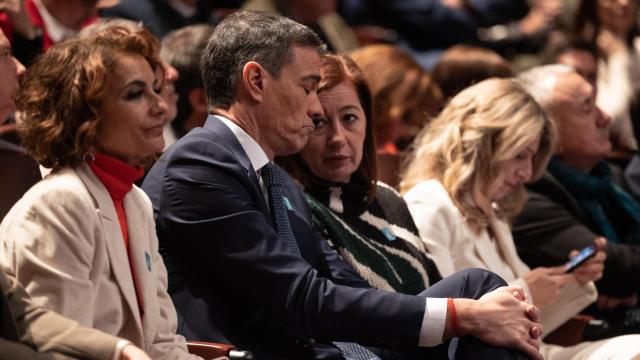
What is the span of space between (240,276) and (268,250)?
0.09 metres

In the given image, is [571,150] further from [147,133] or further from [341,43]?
[147,133]

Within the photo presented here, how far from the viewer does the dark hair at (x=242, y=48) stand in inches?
110

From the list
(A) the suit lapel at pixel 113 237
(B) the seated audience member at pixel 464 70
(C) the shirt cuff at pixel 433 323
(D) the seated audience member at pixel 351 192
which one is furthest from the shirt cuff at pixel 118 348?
(B) the seated audience member at pixel 464 70

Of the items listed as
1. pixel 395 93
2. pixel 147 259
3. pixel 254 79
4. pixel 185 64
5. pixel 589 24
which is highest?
pixel 254 79

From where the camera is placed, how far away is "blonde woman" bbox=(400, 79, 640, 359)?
3697 millimetres

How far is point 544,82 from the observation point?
14.9 feet

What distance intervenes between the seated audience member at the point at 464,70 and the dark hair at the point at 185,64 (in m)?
1.37

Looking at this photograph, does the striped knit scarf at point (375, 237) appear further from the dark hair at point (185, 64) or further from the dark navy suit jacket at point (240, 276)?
the dark hair at point (185, 64)

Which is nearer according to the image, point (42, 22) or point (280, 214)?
point (280, 214)

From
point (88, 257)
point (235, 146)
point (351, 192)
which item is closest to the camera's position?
point (88, 257)

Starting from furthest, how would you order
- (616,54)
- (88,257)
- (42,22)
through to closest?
(616,54) → (42,22) → (88,257)

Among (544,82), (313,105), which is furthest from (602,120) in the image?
(313,105)

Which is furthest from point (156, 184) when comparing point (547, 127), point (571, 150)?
point (571, 150)

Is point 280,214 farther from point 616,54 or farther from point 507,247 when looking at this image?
point 616,54
